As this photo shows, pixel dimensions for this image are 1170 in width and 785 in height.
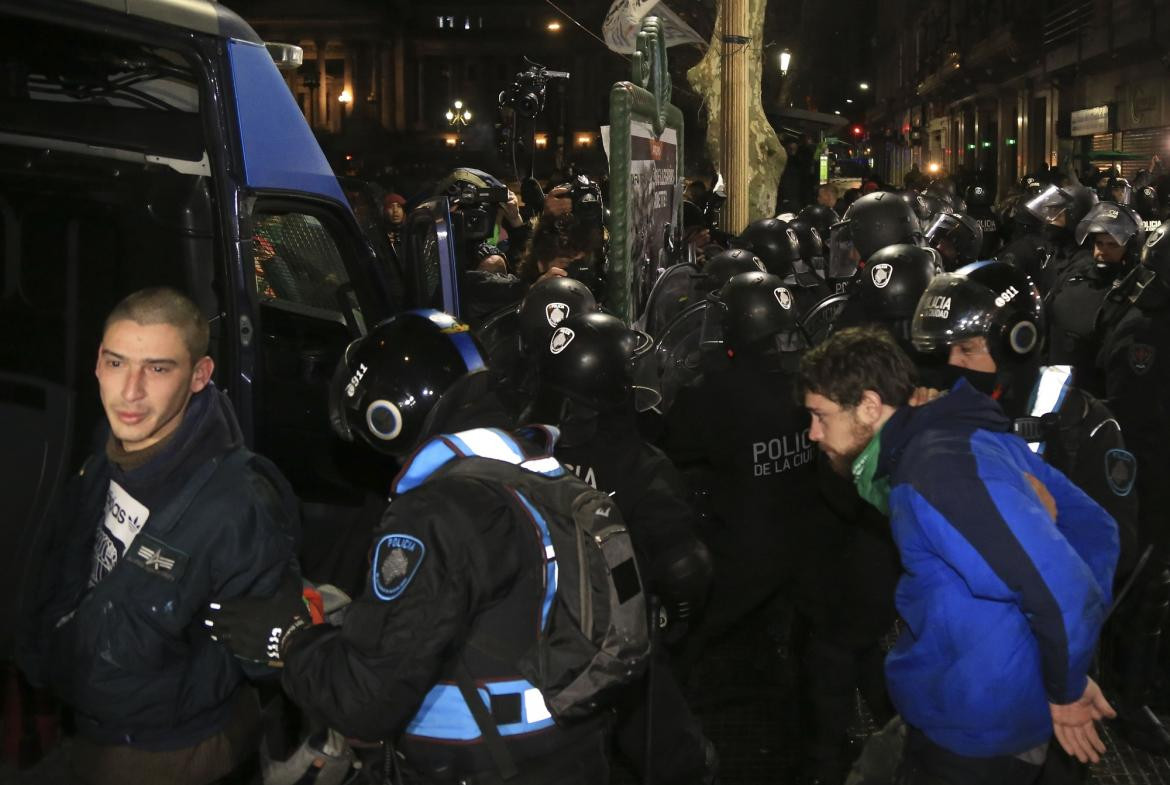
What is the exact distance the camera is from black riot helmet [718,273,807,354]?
5.02 m

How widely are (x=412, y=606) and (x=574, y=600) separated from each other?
32cm

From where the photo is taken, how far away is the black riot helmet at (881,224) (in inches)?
286

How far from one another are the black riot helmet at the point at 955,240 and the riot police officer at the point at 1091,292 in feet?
5.41

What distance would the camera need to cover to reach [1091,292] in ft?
23.3

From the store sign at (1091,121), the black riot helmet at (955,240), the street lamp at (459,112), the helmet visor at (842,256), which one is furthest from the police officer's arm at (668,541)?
the street lamp at (459,112)

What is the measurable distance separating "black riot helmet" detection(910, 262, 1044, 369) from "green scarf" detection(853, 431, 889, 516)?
106 centimetres

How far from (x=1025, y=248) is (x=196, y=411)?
7.66 m

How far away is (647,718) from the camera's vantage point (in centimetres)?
332

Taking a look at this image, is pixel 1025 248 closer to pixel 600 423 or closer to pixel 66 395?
pixel 600 423

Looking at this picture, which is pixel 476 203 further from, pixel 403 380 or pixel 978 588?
pixel 978 588

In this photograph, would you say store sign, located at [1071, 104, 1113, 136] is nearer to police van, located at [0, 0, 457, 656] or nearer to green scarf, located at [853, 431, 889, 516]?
police van, located at [0, 0, 457, 656]

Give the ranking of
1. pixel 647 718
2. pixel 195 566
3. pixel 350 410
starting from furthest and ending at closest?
pixel 647 718, pixel 350 410, pixel 195 566

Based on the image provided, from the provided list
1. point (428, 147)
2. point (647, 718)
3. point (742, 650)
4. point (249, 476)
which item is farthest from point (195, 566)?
point (428, 147)

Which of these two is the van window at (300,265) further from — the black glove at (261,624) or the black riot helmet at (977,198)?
the black riot helmet at (977,198)
